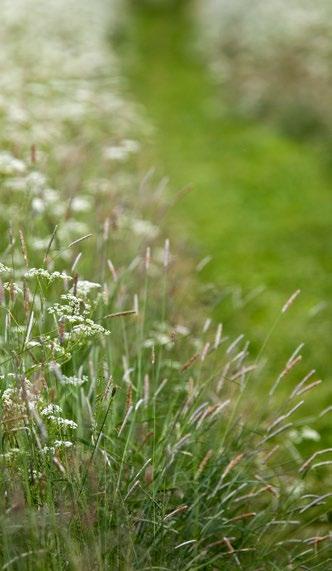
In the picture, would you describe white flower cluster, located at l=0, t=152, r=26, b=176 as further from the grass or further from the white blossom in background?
the white blossom in background

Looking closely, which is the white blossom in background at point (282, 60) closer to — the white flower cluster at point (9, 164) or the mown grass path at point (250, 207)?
the mown grass path at point (250, 207)

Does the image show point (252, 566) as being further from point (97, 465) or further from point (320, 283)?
point (320, 283)

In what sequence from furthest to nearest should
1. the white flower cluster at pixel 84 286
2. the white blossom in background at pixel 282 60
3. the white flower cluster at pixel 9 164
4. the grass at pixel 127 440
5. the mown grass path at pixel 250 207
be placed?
1. the white blossom in background at pixel 282 60
2. the mown grass path at pixel 250 207
3. the white flower cluster at pixel 9 164
4. the white flower cluster at pixel 84 286
5. the grass at pixel 127 440

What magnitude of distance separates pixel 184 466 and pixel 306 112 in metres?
8.33

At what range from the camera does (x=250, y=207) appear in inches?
343

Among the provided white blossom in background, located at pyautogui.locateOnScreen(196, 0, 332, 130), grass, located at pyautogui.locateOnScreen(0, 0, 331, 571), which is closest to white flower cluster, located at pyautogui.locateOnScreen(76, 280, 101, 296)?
grass, located at pyautogui.locateOnScreen(0, 0, 331, 571)

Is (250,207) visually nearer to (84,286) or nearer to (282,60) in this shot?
(282,60)

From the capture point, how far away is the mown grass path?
6.02m

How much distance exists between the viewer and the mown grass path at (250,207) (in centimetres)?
602

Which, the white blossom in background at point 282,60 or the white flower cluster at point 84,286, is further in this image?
the white blossom in background at point 282,60

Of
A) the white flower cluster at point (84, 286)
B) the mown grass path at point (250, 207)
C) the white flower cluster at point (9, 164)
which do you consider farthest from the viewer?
the mown grass path at point (250, 207)

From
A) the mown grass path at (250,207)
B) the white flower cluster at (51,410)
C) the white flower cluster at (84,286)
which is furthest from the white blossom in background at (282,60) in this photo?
the white flower cluster at (51,410)

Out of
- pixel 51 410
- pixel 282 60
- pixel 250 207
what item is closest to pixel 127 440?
pixel 51 410

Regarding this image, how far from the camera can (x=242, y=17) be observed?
15867 millimetres
